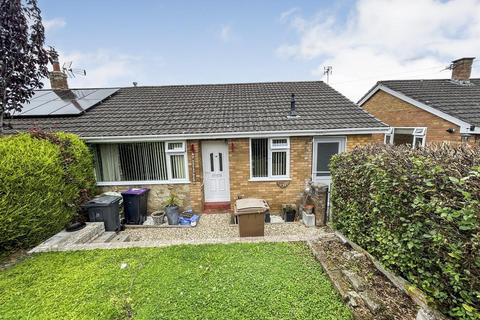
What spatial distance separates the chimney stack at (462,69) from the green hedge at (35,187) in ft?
A: 64.0

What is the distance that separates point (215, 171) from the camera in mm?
7840

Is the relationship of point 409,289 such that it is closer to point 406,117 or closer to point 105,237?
point 105,237

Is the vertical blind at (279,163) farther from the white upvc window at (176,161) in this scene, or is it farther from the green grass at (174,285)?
the green grass at (174,285)

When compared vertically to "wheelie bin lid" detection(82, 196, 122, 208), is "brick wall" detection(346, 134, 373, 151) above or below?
above

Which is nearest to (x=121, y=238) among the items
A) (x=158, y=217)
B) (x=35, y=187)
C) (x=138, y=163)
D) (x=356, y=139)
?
(x=158, y=217)

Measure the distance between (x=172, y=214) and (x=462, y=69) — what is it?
17.7 m

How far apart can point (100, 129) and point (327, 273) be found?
822cm

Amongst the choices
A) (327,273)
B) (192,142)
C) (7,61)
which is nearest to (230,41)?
(192,142)

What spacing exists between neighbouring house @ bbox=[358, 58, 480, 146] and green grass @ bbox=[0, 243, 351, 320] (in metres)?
6.36

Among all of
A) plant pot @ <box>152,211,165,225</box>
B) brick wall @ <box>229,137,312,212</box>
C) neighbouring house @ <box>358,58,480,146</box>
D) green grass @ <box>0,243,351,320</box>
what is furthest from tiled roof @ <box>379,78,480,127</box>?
plant pot @ <box>152,211,165,225</box>

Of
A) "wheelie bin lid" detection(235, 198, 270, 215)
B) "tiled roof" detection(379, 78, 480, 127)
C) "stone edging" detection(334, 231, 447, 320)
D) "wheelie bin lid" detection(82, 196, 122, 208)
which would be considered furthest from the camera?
"tiled roof" detection(379, 78, 480, 127)

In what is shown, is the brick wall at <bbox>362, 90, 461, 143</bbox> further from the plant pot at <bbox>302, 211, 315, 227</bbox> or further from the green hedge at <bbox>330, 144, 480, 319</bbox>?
the green hedge at <bbox>330, 144, 480, 319</bbox>

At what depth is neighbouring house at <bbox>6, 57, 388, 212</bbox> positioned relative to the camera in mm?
7145

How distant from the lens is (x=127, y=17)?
877cm
